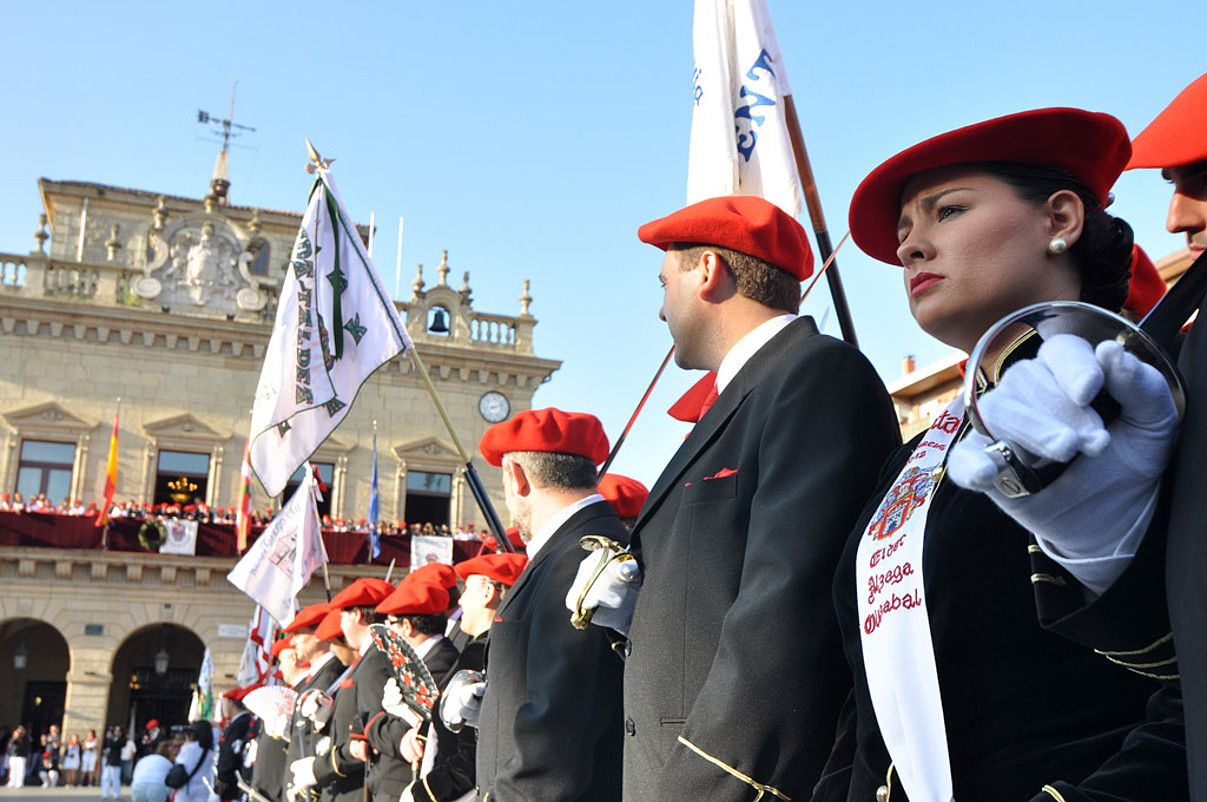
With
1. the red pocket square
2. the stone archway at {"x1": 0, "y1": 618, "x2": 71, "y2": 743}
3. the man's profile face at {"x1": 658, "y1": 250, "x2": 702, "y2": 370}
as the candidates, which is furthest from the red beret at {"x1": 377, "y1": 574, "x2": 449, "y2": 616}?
the stone archway at {"x1": 0, "y1": 618, "x2": 71, "y2": 743}

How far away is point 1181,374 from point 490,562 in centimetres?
491

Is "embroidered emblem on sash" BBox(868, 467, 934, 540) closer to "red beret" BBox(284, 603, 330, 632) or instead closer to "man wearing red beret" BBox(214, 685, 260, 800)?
"red beret" BBox(284, 603, 330, 632)

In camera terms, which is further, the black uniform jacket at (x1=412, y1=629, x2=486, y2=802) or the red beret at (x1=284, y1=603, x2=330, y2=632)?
the red beret at (x1=284, y1=603, x2=330, y2=632)

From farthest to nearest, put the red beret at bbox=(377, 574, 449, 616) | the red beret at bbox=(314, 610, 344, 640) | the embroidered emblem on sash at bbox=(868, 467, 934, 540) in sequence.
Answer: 1. the red beret at bbox=(314, 610, 344, 640)
2. the red beret at bbox=(377, 574, 449, 616)
3. the embroidered emblem on sash at bbox=(868, 467, 934, 540)

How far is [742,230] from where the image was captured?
2.94 m

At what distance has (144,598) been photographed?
28.2 metres

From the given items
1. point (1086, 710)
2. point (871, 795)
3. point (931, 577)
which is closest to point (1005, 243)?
point (931, 577)

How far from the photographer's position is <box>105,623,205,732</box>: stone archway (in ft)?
102

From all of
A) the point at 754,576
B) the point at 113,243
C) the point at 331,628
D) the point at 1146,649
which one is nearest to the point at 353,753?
the point at 331,628

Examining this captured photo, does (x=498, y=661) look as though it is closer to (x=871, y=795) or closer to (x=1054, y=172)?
(x=871, y=795)

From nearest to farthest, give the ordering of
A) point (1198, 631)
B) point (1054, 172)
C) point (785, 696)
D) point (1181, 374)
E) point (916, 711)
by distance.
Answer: point (1198, 631) → point (1181, 374) → point (916, 711) → point (1054, 172) → point (785, 696)

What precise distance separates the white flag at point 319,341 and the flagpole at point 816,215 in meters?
3.28

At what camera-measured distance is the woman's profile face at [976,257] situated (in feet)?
6.22

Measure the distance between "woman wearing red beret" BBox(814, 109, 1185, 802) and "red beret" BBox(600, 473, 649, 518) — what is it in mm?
3569
